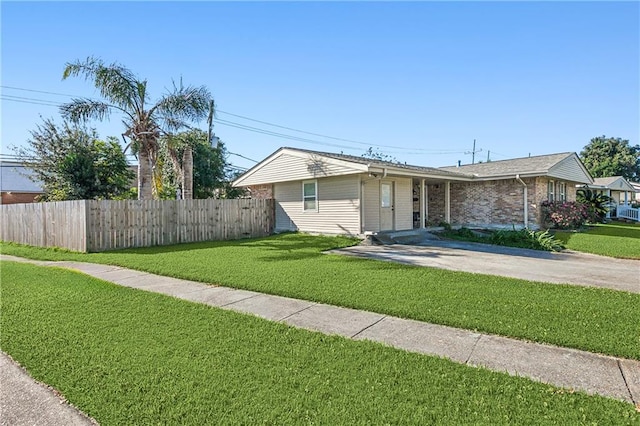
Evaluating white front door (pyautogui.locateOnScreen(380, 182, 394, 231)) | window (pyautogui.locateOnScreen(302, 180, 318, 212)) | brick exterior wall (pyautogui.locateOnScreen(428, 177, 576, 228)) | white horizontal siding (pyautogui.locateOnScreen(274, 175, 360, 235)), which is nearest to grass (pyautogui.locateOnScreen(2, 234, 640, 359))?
white horizontal siding (pyautogui.locateOnScreen(274, 175, 360, 235))

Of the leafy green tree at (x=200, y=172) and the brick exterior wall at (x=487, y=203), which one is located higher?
the leafy green tree at (x=200, y=172)

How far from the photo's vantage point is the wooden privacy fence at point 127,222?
1123 centimetres

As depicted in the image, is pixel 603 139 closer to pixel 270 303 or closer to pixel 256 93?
pixel 256 93

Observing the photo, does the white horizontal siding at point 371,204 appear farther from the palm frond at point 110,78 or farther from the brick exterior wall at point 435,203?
the palm frond at point 110,78

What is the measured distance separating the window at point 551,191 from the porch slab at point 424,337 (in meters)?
16.2

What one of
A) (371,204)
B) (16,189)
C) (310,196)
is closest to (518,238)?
(371,204)

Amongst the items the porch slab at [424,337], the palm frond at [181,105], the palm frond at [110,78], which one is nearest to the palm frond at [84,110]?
the palm frond at [110,78]

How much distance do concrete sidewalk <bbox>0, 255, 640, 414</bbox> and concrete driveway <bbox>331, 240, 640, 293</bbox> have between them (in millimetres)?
3702

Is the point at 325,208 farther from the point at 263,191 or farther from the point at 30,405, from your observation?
the point at 30,405

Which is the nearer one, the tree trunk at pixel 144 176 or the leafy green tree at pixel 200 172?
the tree trunk at pixel 144 176

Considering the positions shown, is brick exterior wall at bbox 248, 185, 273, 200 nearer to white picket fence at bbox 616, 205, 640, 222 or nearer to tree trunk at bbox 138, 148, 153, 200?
tree trunk at bbox 138, 148, 153, 200

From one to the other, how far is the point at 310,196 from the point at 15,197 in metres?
27.0

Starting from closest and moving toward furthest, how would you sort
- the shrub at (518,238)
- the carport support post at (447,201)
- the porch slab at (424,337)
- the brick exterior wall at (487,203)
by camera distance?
the porch slab at (424,337)
the shrub at (518,238)
the brick exterior wall at (487,203)
the carport support post at (447,201)

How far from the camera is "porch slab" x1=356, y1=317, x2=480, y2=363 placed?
3.46 m
